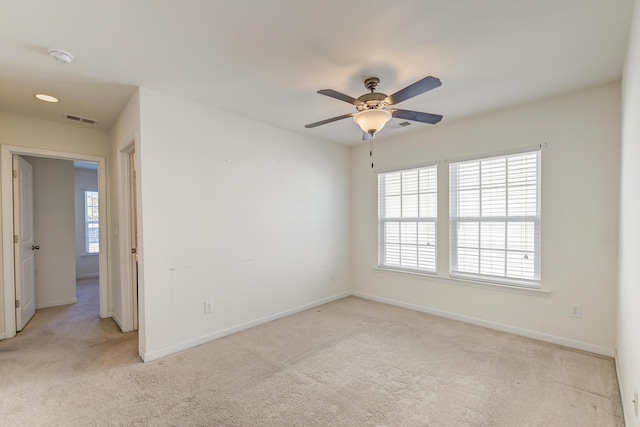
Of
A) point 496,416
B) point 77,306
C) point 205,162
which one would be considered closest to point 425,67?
point 205,162

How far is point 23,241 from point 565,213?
6.21 meters

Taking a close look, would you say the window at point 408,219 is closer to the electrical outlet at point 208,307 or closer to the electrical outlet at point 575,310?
the electrical outlet at point 575,310

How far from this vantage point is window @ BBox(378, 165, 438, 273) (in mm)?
4121

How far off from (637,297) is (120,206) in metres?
4.52

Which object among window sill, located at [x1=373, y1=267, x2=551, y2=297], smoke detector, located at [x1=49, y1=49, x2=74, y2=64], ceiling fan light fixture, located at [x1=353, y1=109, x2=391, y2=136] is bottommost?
window sill, located at [x1=373, y1=267, x2=551, y2=297]

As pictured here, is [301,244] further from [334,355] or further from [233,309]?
[334,355]

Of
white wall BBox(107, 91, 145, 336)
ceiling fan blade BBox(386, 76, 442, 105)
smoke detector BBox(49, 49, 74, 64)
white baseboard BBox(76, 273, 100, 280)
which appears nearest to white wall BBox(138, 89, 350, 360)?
white wall BBox(107, 91, 145, 336)

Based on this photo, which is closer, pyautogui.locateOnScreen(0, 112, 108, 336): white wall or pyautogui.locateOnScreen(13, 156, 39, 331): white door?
pyautogui.locateOnScreen(0, 112, 108, 336): white wall

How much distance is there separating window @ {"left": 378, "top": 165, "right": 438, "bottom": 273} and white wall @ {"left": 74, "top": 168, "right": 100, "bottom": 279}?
6.61 metres

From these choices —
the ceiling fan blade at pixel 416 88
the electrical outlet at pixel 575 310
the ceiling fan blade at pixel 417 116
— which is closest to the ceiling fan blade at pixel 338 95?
the ceiling fan blade at pixel 416 88

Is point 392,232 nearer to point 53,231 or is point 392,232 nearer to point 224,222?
point 224,222

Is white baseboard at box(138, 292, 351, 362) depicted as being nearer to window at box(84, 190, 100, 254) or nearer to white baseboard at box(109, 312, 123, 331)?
white baseboard at box(109, 312, 123, 331)

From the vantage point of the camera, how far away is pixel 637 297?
5.14ft

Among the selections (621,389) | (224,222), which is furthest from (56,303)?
(621,389)
